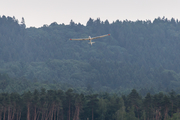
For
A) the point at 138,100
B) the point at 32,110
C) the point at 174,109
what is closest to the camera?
the point at 174,109

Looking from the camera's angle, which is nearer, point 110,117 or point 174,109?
point 174,109

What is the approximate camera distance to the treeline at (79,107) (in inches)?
4503

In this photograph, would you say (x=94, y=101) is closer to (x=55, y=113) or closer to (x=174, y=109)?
(x=55, y=113)

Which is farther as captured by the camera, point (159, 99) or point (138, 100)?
point (138, 100)

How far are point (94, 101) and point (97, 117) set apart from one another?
5522 millimetres

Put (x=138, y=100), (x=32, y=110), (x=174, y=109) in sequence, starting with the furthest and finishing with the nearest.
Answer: (x=138, y=100)
(x=32, y=110)
(x=174, y=109)

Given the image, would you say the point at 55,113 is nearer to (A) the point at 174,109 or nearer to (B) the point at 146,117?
(B) the point at 146,117

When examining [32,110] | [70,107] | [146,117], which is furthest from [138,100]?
[32,110]

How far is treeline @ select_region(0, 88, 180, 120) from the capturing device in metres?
114

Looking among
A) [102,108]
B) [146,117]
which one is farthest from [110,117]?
[146,117]

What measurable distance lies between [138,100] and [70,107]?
23.2 meters

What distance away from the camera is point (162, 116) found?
116 meters

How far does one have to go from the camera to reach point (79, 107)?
12144 cm

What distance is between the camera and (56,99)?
11975 centimetres
